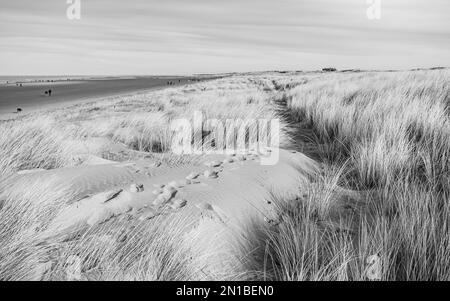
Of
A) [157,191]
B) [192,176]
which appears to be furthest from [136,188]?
[192,176]

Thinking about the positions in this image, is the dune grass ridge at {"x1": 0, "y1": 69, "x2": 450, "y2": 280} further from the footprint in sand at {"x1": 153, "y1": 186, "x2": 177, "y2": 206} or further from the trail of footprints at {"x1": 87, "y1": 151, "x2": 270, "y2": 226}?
the footprint in sand at {"x1": 153, "y1": 186, "x2": 177, "y2": 206}

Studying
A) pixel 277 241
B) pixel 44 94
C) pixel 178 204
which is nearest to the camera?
pixel 277 241

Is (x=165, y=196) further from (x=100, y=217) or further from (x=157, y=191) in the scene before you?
(x=100, y=217)

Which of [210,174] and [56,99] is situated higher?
[56,99]

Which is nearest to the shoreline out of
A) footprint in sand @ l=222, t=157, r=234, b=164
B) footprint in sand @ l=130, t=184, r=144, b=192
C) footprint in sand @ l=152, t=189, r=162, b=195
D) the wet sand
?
the wet sand

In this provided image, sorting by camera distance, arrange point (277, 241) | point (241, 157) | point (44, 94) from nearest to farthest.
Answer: point (277, 241)
point (241, 157)
point (44, 94)

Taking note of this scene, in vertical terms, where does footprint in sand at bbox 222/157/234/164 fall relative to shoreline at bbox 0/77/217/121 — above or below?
below

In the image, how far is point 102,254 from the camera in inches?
72.8

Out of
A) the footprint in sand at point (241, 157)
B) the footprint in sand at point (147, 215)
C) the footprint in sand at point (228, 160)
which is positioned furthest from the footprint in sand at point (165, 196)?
the footprint in sand at point (241, 157)

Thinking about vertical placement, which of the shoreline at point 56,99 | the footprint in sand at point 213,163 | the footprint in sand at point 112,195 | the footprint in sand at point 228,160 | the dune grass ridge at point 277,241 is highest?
the shoreline at point 56,99

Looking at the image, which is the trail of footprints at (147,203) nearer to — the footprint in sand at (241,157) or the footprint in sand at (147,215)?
the footprint in sand at (147,215)

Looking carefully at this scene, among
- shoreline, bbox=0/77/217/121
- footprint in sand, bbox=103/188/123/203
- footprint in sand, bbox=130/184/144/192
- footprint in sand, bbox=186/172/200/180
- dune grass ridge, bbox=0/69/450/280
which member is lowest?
dune grass ridge, bbox=0/69/450/280

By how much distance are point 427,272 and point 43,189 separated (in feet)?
7.70

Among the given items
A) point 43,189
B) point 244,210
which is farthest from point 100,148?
point 244,210
